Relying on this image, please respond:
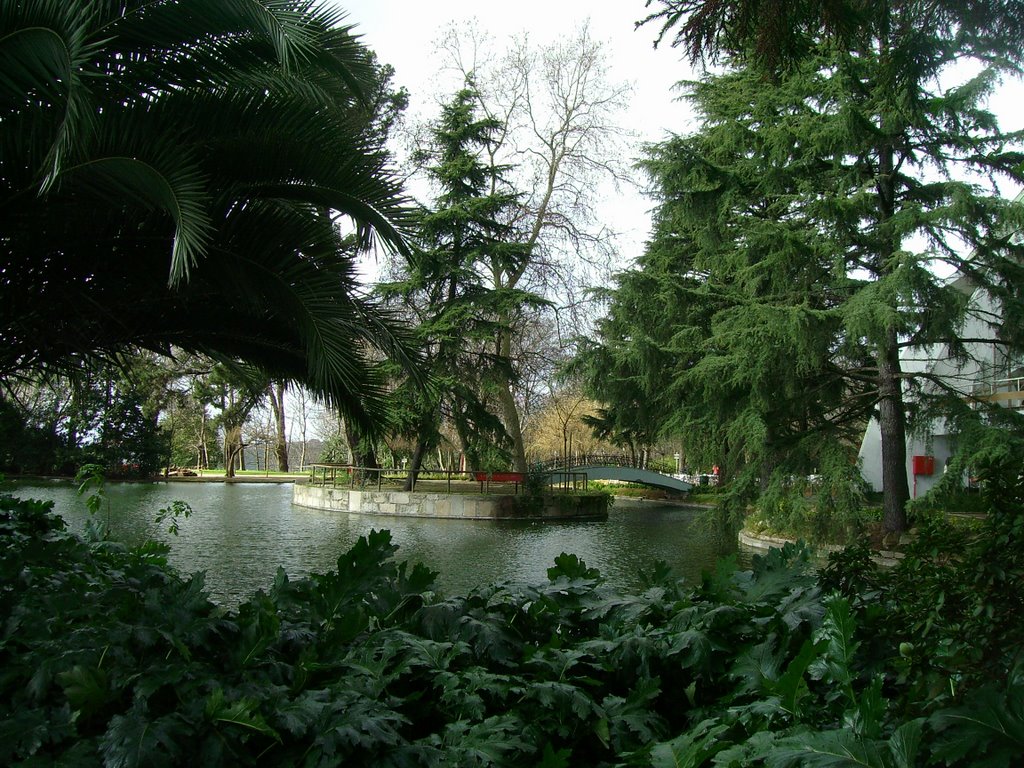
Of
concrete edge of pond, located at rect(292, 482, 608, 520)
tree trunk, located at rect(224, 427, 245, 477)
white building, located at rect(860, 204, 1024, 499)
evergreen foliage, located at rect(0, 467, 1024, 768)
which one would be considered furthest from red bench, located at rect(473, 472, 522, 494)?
evergreen foliage, located at rect(0, 467, 1024, 768)

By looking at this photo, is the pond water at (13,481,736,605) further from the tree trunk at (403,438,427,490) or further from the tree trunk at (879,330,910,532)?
the tree trunk at (879,330,910,532)

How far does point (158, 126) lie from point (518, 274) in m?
18.7

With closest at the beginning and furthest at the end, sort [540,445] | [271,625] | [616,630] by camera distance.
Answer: [271,625], [616,630], [540,445]

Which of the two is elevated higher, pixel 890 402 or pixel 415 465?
pixel 890 402

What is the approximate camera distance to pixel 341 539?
12.2 metres

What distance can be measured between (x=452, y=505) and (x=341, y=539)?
753 cm

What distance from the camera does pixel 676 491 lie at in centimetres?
3108

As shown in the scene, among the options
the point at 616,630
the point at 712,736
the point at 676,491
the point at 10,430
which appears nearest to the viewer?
the point at 712,736

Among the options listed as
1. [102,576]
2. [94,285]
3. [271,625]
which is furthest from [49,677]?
[94,285]

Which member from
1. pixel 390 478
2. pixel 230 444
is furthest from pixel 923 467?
pixel 230 444

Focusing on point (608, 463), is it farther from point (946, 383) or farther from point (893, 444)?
point (893, 444)

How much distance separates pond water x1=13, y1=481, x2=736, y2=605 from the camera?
8570mm

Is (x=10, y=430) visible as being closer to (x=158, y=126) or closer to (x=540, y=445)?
(x=158, y=126)

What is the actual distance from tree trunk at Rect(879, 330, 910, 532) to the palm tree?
10.6 m
